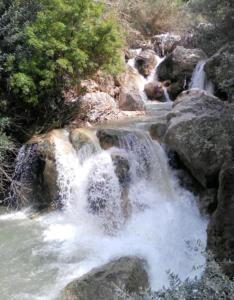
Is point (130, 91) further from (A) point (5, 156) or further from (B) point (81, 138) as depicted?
(A) point (5, 156)

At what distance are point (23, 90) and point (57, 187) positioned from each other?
7.23 feet

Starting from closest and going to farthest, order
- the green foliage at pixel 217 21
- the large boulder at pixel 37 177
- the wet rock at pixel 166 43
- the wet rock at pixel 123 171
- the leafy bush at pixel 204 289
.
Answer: the leafy bush at pixel 204 289, the green foliage at pixel 217 21, the wet rock at pixel 123 171, the large boulder at pixel 37 177, the wet rock at pixel 166 43

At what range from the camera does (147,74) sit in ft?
48.3

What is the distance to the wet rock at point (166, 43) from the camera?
Result: 15.9 meters

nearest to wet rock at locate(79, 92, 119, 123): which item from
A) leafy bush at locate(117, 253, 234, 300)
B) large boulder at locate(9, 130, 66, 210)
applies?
large boulder at locate(9, 130, 66, 210)

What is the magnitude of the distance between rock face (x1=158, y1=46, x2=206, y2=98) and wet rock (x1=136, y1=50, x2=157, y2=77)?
873mm

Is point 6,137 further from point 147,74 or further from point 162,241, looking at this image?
point 147,74

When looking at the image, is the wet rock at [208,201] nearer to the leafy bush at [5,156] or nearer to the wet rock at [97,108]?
the leafy bush at [5,156]

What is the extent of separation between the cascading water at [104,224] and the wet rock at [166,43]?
780 centimetres

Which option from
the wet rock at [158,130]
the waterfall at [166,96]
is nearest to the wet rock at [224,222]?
the wet rock at [158,130]

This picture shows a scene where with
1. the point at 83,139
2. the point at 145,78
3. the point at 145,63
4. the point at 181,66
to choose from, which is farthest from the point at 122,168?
the point at 145,63

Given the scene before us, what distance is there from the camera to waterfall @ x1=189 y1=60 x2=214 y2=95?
1216 cm

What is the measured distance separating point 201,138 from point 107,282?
308 centimetres

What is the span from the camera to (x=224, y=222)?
18.2 feet
